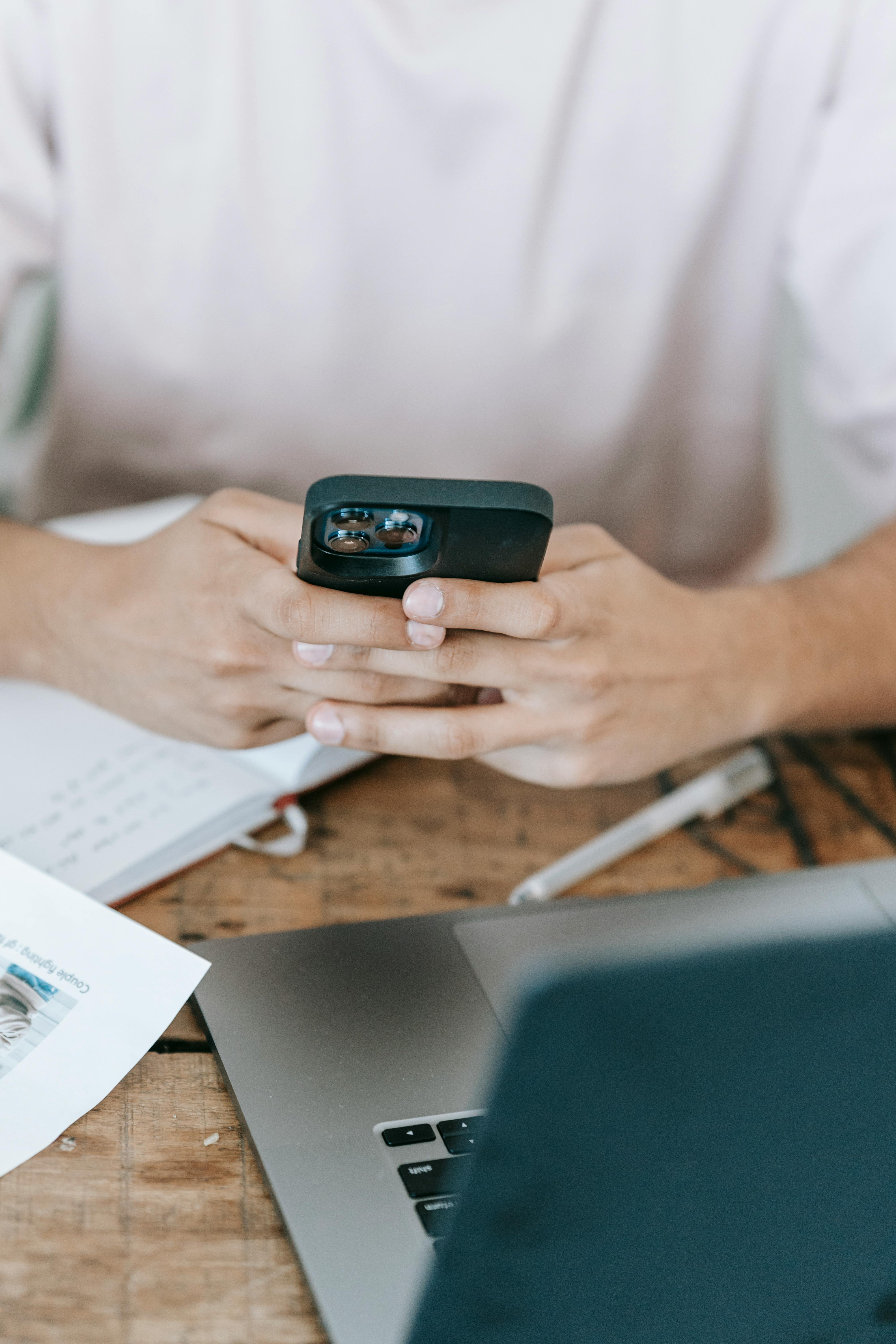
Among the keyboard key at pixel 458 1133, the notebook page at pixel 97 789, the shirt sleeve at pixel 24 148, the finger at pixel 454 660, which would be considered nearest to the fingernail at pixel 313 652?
the finger at pixel 454 660

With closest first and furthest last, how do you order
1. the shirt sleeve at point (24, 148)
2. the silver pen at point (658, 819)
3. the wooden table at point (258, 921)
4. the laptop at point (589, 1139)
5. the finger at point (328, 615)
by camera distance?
the laptop at point (589, 1139) → the wooden table at point (258, 921) → the finger at point (328, 615) → the silver pen at point (658, 819) → the shirt sleeve at point (24, 148)

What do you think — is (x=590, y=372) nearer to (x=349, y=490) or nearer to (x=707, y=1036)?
(x=349, y=490)

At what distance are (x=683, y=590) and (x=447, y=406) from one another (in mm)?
371

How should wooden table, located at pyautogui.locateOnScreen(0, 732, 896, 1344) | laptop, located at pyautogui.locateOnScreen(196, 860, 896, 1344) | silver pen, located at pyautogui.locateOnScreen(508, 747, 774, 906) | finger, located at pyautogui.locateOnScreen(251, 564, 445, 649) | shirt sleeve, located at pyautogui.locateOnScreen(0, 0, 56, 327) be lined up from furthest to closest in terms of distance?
shirt sleeve, located at pyautogui.locateOnScreen(0, 0, 56, 327)
silver pen, located at pyautogui.locateOnScreen(508, 747, 774, 906)
finger, located at pyautogui.locateOnScreen(251, 564, 445, 649)
wooden table, located at pyautogui.locateOnScreen(0, 732, 896, 1344)
laptop, located at pyautogui.locateOnScreen(196, 860, 896, 1344)

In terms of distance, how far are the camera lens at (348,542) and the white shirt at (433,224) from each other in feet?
1.51

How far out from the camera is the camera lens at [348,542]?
16.9 inches

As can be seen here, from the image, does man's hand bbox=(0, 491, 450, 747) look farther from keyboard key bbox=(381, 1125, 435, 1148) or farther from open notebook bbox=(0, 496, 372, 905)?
keyboard key bbox=(381, 1125, 435, 1148)

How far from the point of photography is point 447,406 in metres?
0.91

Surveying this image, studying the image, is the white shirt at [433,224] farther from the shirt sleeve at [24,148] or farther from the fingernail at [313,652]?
the fingernail at [313,652]

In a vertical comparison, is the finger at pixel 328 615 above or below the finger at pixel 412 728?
above

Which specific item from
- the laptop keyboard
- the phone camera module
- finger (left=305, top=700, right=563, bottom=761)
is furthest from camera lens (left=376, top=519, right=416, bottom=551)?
the laptop keyboard

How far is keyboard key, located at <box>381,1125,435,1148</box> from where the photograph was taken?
41 centimetres

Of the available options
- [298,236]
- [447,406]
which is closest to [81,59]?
[298,236]

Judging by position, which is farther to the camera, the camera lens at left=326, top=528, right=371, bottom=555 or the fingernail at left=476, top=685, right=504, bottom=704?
the fingernail at left=476, top=685, right=504, bottom=704
